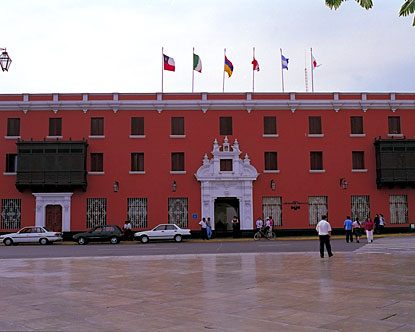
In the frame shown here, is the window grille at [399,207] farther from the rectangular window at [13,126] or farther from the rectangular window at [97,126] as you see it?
the rectangular window at [13,126]

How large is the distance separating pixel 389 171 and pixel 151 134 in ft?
56.5

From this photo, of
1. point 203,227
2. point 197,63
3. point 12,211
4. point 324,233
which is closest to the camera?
point 324,233

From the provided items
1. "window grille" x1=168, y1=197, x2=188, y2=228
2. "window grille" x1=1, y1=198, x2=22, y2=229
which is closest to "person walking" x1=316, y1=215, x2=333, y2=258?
"window grille" x1=168, y1=197, x2=188, y2=228

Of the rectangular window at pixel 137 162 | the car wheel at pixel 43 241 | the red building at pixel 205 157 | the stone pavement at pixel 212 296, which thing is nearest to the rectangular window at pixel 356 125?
the red building at pixel 205 157

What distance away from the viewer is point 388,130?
35.2m

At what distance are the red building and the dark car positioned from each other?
10.5 ft

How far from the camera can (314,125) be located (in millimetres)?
35281

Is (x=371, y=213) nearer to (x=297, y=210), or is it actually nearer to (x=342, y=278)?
(x=297, y=210)

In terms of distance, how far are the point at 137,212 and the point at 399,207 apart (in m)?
18.9

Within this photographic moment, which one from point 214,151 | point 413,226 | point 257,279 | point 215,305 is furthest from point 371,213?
point 215,305

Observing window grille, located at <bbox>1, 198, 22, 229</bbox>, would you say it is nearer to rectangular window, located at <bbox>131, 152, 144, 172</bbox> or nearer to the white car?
rectangular window, located at <bbox>131, 152, 144, 172</bbox>

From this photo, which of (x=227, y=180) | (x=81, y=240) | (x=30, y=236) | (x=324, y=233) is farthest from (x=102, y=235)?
(x=324, y=233)

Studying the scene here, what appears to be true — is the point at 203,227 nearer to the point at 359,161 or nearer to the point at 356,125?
the point at 359,161

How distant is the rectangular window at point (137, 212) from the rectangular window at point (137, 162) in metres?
2.17
